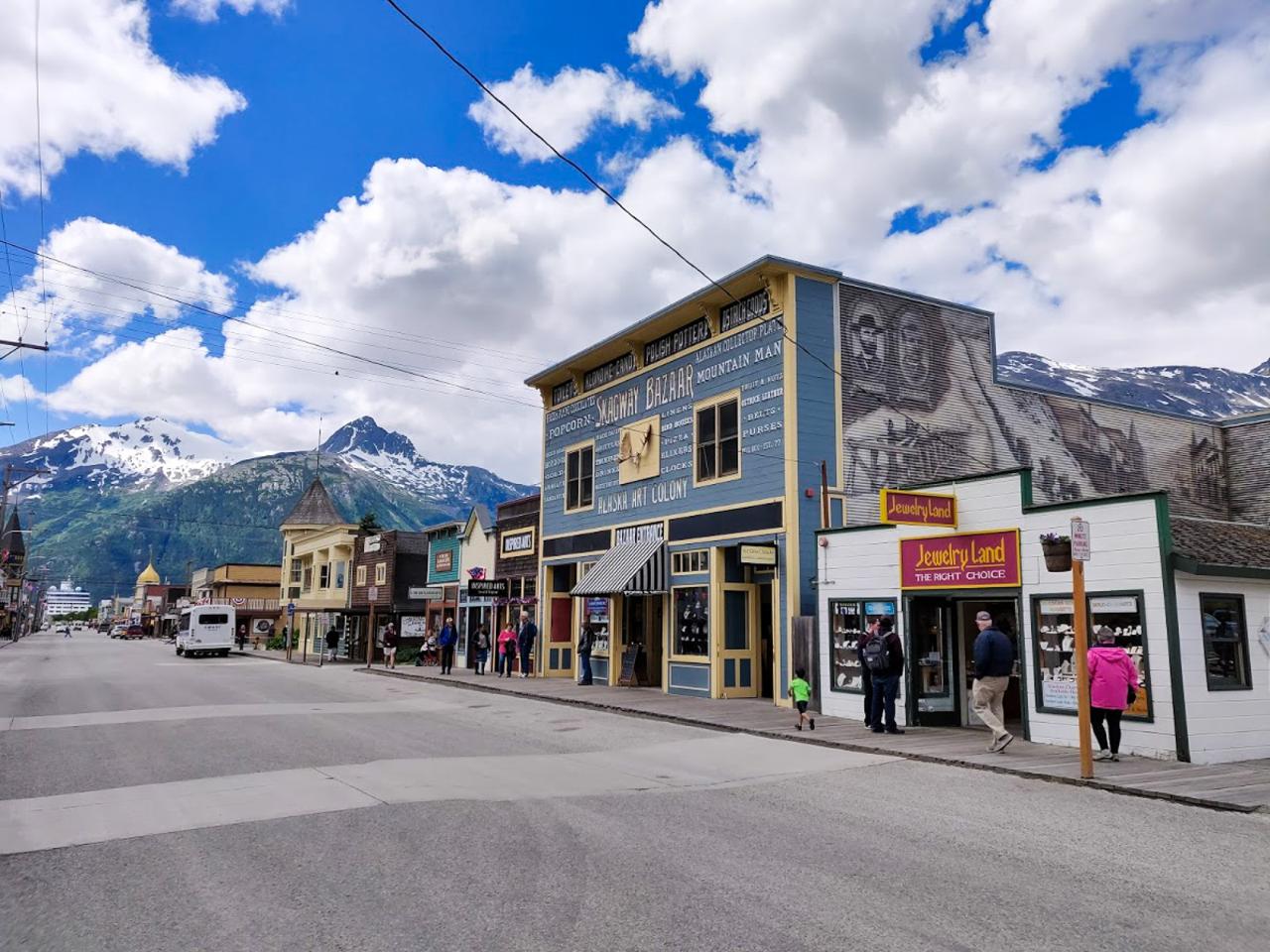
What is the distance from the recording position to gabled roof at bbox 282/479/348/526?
237ft

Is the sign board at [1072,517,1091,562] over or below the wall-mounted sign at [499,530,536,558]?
below

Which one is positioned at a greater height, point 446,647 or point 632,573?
point 632,573

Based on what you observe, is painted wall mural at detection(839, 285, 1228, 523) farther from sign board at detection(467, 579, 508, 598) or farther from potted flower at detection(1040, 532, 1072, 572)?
sign board at detection(467, 579, 508, 598)

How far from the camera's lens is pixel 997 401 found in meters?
23.4

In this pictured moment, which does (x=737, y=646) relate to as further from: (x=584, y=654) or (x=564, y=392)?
(x=564, y=392)

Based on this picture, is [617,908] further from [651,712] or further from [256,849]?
[651,712]

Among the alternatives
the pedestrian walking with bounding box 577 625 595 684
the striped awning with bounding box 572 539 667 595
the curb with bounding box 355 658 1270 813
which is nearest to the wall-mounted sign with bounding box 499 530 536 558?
the pedestrian walking with bounding box 577 625 595 684

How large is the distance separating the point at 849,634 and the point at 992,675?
4.50 m

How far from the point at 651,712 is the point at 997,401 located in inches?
466

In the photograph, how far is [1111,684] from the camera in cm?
1185

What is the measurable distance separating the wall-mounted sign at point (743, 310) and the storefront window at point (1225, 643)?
35.3 ft

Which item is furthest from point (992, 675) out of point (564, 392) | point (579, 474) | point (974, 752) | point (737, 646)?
point (564, 392)

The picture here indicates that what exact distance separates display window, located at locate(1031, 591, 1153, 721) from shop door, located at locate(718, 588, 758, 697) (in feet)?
27.2

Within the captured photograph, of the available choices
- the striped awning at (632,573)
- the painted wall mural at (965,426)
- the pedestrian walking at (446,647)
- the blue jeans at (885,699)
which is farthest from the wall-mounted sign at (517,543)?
the blue jeans at (885,699)
